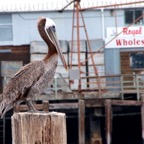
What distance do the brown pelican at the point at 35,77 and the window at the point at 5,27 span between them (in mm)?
28955

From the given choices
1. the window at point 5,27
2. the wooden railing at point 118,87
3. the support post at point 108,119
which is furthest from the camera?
the window at point 5,27

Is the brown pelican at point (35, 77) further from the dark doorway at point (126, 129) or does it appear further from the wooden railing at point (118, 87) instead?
the dark doorway at point (126, 129)

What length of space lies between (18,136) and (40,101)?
25.6m

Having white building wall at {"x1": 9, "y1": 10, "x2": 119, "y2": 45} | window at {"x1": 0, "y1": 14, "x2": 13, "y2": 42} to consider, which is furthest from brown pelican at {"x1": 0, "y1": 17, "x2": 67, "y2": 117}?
window at {"x1": 0, "y1": 14, "x2": 13, "y2": 42}

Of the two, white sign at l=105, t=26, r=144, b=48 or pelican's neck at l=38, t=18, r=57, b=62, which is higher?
white sign at l=105, t=26, r=144, b=48

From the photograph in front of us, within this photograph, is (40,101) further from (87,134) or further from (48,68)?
(48,68)

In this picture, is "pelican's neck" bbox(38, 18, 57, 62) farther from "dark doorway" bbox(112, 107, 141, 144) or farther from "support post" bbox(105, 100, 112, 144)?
"dark doorway" bbox(112, 107, 141, 144)

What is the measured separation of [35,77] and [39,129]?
3118mm

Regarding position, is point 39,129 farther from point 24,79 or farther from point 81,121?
point 81,121

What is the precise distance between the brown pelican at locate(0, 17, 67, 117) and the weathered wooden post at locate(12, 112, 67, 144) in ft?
7.61

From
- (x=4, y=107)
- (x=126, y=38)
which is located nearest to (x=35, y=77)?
(x=4, y=107)

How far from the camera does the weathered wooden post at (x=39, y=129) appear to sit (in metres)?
5.71

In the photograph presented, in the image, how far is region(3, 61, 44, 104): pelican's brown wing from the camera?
28.0 ft

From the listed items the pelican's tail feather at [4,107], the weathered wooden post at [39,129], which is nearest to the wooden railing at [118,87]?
the pelican's tail feather at [4,107]
